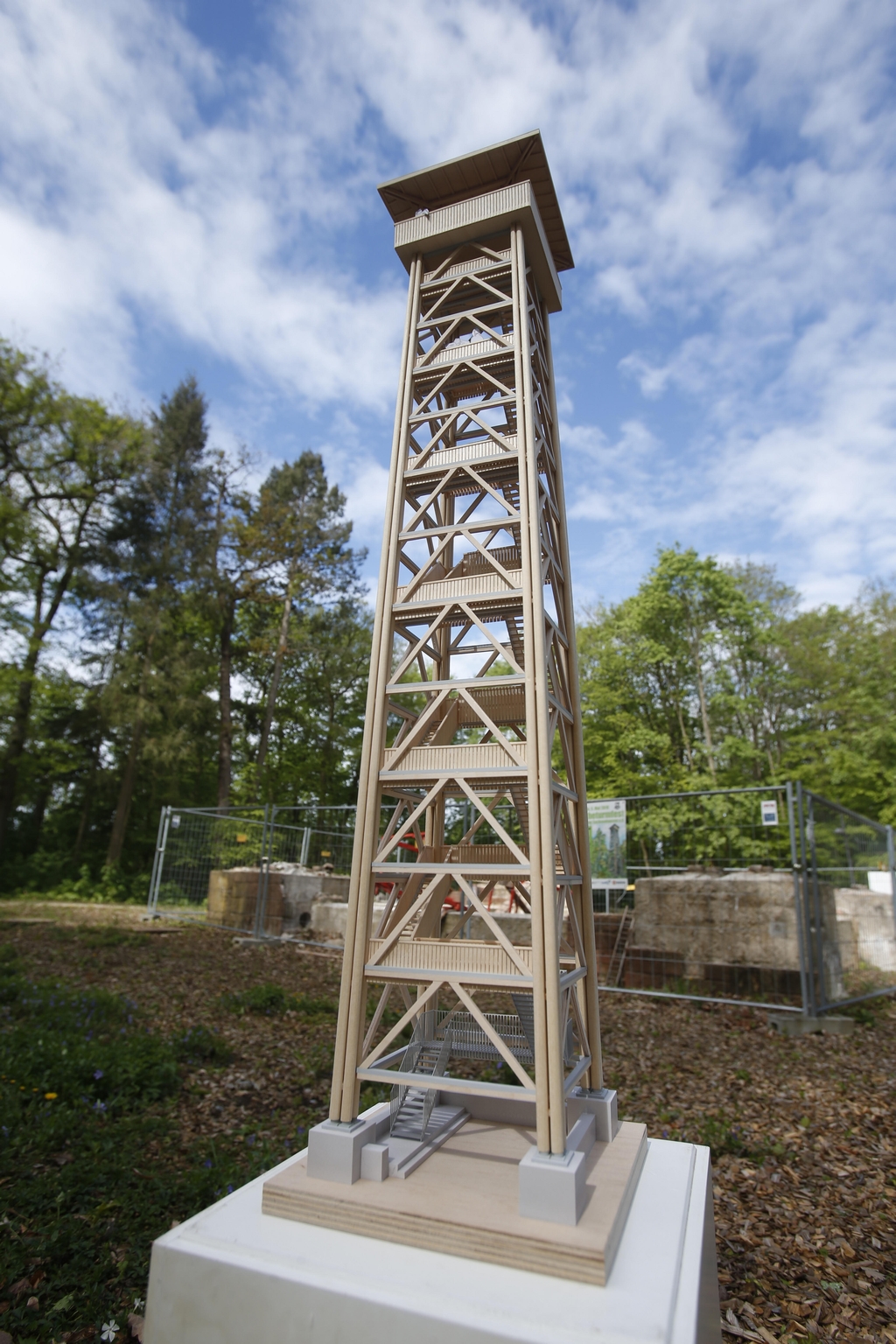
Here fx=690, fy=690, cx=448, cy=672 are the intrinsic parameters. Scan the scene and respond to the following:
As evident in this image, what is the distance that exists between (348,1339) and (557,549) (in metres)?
3.76

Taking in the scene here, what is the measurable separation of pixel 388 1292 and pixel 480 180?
5.72 meters

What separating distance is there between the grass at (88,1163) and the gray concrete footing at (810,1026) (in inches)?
238

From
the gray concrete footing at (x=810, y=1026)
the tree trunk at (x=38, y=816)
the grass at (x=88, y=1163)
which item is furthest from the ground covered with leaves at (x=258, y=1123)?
the tree trunk at (x=38, y=816)

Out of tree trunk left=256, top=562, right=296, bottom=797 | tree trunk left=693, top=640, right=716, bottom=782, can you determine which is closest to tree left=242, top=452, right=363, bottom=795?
tree trunk left=256, top=562, right=296, bottom=797

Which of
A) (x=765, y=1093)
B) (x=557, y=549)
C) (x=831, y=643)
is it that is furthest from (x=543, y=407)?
(x=831, y=643)

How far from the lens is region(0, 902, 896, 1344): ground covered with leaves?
127 inches

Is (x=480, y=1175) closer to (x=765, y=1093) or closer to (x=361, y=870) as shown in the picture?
(x=361, y=870)

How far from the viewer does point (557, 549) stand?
4363 millimetres

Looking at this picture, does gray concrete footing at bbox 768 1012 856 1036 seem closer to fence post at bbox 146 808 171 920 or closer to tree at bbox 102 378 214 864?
fence post at bbox 146 808 171 920

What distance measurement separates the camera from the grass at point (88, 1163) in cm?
304

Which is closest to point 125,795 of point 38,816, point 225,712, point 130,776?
point 130,776

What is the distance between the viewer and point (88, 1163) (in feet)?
13.1

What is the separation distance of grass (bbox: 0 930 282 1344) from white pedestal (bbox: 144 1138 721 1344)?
34.8 inches

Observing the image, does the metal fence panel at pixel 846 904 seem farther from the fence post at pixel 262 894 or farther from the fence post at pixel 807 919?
the fence post at pixel 262 894
